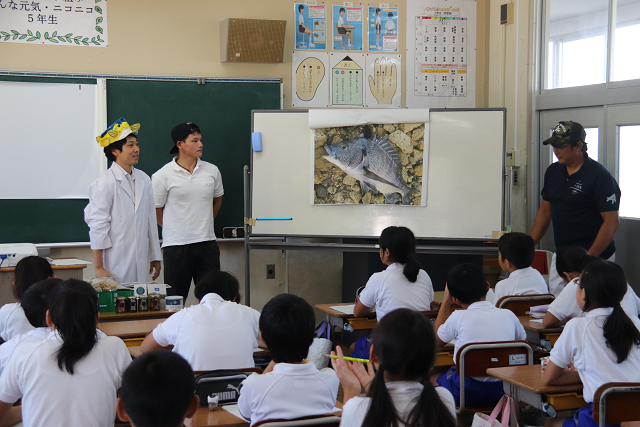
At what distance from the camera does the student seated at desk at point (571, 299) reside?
9.07ft

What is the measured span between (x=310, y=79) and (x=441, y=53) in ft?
4.05

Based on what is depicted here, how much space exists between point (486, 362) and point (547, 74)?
335 centimetres

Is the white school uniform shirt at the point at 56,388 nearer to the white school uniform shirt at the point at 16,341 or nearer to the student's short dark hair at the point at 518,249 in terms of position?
the white school uniform shirt at the point at 16,341

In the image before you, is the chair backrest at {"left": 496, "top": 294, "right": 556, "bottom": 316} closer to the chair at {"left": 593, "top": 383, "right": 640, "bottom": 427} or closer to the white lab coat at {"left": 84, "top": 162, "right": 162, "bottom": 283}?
the chair at {"left": 593, "top": 383, "right": 640, "bottom": 427}

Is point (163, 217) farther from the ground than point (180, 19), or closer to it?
closer to it

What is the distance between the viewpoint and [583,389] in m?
2.17

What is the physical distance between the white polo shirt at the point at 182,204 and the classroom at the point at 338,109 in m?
0.52

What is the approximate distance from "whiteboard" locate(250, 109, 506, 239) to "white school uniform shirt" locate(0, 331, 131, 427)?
10.0ft

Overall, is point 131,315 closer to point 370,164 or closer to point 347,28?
point 370,164

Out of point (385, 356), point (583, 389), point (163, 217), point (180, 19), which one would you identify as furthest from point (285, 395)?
point (180, 19)

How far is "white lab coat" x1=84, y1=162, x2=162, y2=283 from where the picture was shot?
11.8 feet

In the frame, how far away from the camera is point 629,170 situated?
4.39 m

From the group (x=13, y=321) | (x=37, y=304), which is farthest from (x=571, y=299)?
(x=13, y=321)

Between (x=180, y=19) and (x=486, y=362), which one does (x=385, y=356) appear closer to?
(x=486, y=362)
